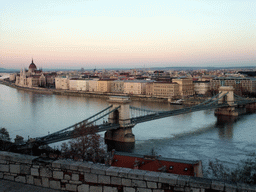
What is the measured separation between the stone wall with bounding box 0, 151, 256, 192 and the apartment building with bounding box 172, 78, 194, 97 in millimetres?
22038

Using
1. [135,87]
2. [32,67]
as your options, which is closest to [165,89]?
[135,87]

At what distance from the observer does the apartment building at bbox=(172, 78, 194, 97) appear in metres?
23.8

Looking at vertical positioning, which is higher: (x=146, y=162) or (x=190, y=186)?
(x=190, y=186)

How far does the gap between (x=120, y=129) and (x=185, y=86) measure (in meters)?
16.2

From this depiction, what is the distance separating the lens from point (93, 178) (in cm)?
136

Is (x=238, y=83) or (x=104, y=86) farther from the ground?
(x=238, y=83)

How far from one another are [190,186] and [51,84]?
135ft

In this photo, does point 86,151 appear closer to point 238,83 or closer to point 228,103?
point 228,103

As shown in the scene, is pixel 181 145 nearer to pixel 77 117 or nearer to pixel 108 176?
pixel 77 117

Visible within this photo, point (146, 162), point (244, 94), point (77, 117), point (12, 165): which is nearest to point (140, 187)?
point (12, 165)

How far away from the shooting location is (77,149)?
6.00 m

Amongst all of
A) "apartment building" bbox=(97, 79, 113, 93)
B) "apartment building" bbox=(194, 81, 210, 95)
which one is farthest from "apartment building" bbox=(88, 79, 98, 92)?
"apartment building" bbox=(194, 81, 210, 95)

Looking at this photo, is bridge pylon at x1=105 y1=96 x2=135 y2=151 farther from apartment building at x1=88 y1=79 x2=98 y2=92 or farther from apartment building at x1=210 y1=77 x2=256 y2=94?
apartment building at x1=88 y1=79 x2=98 y2=92

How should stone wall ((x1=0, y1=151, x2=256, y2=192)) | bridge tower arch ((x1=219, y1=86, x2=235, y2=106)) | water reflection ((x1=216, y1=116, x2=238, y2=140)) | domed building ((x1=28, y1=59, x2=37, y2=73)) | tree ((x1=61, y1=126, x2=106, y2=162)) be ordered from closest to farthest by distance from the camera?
1. stone wall ((x1=0, y1=151, x2=256, y2=192))
2. tree ((x1=61, y1=126, x2=106, y2=162))
3. water reflection ((x1=216, y1=116, x2=238, y2=140))
4. bridge tower arch ((x1=219, y1=86, x2=235, y2=106))
5. domed building ((x1=28, y1=59, x2=37, y2=73))
